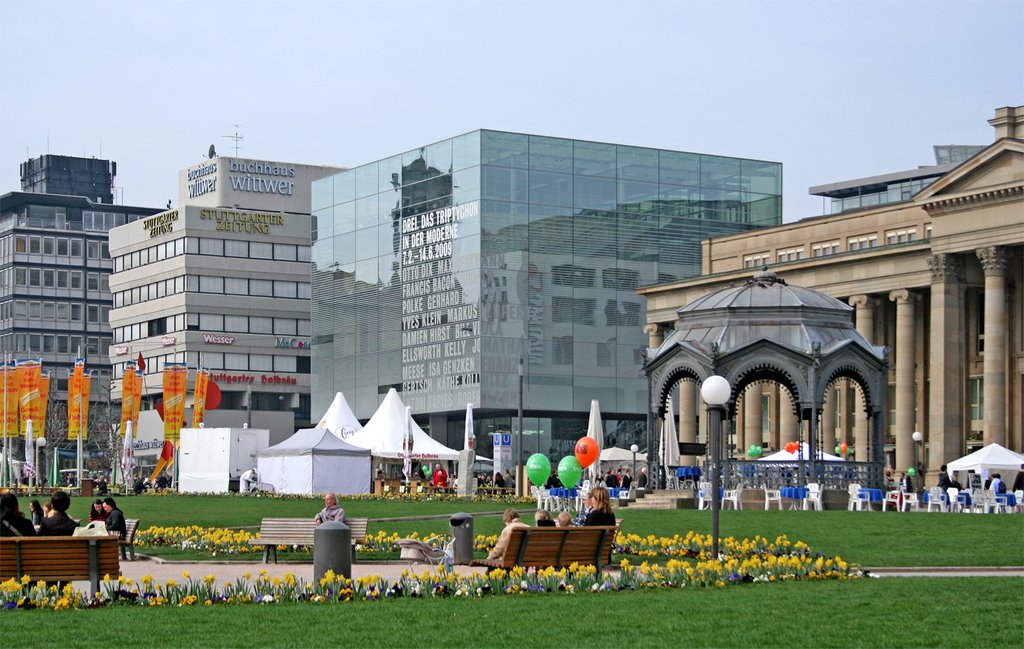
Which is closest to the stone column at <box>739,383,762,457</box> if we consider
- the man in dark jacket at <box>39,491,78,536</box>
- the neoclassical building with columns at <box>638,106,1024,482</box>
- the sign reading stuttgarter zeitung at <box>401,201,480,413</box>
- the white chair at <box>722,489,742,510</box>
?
the neoclassical building with columns at <box>638,106,1024,482</box>

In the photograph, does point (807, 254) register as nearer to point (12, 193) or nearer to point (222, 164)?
point (222, 164)

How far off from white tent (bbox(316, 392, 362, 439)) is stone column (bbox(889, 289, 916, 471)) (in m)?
23.8

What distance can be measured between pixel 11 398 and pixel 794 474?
42.9m

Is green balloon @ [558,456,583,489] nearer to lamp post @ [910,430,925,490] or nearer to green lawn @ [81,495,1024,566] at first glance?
green lawn @ [81,495,1024,566]

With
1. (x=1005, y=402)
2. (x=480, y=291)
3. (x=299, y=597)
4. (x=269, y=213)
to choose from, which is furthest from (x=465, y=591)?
(x=269, y=213)

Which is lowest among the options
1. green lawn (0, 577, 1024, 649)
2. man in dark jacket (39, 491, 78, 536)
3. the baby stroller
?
the baby stroller

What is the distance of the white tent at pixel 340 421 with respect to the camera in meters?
75.2

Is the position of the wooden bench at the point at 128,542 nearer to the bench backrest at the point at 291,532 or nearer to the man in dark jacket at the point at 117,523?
the man in dark jacket at the point at 117,523

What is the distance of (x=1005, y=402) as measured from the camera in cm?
7325

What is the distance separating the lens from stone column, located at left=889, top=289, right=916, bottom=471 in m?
76.7

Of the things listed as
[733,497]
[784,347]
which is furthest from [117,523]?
[784,347]

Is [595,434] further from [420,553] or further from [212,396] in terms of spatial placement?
[212,396]

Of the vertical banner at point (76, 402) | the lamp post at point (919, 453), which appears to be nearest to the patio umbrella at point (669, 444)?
the lamp post at point (919, 453)

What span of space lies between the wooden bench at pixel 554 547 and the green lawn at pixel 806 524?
5.07 m
